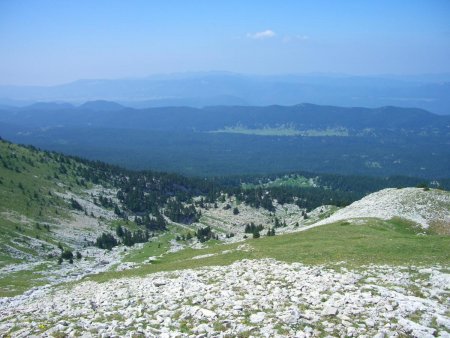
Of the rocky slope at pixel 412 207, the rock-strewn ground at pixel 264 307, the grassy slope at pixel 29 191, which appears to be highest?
the rock-strewn ground at pixel 264 307

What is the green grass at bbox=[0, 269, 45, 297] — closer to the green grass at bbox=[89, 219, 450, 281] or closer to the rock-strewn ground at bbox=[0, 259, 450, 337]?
the green grass at bbox=[89, 219, 450, 281]

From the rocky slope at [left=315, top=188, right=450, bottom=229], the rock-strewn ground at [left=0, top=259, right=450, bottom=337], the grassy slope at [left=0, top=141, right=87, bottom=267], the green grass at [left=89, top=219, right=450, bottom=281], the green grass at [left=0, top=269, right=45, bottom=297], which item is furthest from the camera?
the grassy slope at [left=0, top=141, right=87, bottom=267]

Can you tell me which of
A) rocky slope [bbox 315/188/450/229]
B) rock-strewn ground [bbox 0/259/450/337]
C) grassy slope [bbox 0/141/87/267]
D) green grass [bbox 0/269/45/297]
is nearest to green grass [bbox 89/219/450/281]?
rock-strewn ground [bbox 0/259/450/337]

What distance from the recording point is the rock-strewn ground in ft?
67.9

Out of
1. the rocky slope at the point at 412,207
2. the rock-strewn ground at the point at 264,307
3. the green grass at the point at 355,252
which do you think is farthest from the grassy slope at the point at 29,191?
the rocky slope at the point at 412,207

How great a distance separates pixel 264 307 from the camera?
23.5 m

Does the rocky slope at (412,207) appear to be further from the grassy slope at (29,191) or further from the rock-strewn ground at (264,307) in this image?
the grassy slope at (29,191)

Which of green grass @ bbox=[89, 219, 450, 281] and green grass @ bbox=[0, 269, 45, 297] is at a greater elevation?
green grass @ bbox=[89, 219, 450, 281]

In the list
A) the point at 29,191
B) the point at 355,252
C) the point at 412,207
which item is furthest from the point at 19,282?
the point at 29,191

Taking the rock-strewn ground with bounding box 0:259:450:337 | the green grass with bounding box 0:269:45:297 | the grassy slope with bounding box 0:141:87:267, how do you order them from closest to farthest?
the rock-strewn ground with bounding box 0:259:450:337 < the green grass with bounding box 0:269:45:297 < the grassy slope with bounding box 0:141:87:267

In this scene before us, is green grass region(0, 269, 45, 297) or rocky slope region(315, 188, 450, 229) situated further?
rocky slope region(315, 188, 450, 229)

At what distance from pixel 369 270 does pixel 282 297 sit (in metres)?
9.04

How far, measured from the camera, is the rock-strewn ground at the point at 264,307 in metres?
20.7

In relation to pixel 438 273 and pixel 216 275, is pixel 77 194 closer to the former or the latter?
pixel 216 275
